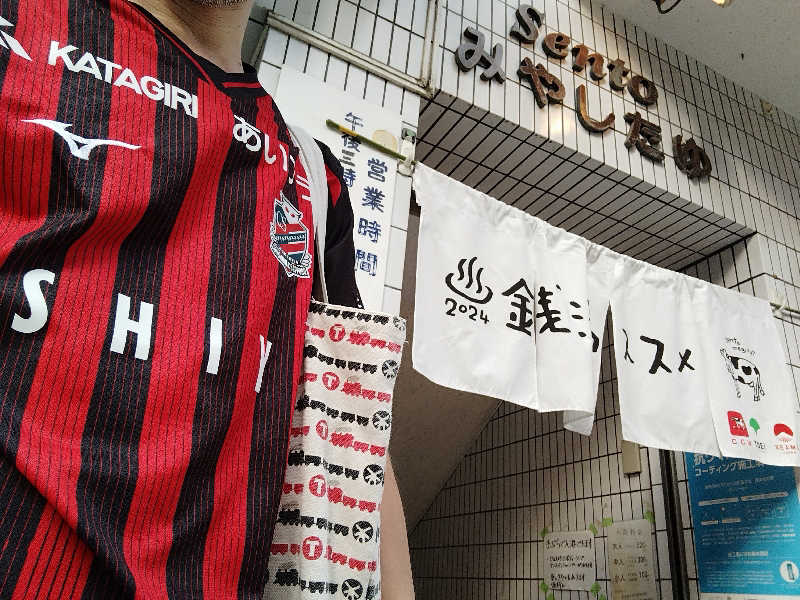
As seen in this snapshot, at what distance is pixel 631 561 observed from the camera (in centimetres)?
302

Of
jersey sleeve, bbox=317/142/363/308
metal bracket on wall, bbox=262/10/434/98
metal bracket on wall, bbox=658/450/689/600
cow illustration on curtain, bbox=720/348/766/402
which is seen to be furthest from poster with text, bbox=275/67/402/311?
metal bracket on wall, bbox=658/450/689/600

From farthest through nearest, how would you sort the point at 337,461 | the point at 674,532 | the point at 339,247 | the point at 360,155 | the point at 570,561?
the point at 570,561
the point at 674,532
the point at 360,155
the point at 339,247
the point at 337,461

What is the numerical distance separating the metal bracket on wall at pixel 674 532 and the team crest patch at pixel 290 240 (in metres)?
2.89

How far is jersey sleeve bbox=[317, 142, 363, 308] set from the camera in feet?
2.68

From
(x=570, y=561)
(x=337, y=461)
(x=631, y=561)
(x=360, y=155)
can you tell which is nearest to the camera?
(x=337, y=461)

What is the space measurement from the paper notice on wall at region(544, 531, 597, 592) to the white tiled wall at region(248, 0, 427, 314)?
8.06ft

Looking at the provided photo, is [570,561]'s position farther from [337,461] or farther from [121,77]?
[121,77]

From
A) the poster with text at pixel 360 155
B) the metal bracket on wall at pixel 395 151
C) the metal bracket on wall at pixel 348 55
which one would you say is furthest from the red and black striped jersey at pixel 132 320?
the metal bracket on wall at pixel 348 55

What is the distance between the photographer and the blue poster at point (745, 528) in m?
2.43

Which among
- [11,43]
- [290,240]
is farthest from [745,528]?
[11,43]

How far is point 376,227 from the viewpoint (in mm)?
1803

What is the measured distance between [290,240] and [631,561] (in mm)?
3163

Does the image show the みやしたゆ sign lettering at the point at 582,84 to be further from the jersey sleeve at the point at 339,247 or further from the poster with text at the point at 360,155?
the jersey sleeve at the point at 339,247

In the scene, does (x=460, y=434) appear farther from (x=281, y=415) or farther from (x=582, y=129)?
(x=281, y=415)
